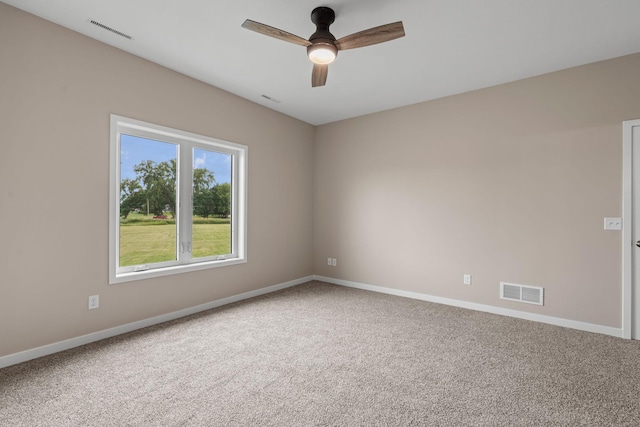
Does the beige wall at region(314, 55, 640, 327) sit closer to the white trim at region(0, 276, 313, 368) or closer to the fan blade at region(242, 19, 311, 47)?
the white trim at region(0, 276, 313, 368)

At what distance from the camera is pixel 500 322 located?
3.38m

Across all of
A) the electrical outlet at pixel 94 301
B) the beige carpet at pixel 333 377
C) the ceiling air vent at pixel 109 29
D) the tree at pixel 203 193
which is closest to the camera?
the beige carpet at pixel 333 377

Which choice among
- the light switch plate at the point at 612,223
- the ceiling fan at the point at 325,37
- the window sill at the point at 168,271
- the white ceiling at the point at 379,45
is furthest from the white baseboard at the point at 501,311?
the ceiling fan at the point at 325,37

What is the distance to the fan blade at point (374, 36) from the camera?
2.10 metres

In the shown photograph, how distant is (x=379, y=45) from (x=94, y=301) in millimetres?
3585

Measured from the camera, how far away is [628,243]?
2951 mm

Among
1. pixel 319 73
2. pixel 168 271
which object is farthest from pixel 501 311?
pixel 168 271

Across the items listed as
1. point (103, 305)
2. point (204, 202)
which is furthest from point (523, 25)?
point (103, 305)

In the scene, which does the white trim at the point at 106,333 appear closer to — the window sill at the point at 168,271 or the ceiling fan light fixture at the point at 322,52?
the window sill at the point at 168,271

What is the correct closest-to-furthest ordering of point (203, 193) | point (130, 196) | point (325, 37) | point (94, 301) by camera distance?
point (325, 37)
point (94, 301)
point (130, 196)
point (203, 193)

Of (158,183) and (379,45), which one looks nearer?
(379,45)

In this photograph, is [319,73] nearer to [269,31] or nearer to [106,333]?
[269,31]

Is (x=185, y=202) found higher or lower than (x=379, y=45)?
lower

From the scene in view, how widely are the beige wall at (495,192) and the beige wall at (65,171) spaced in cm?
246
